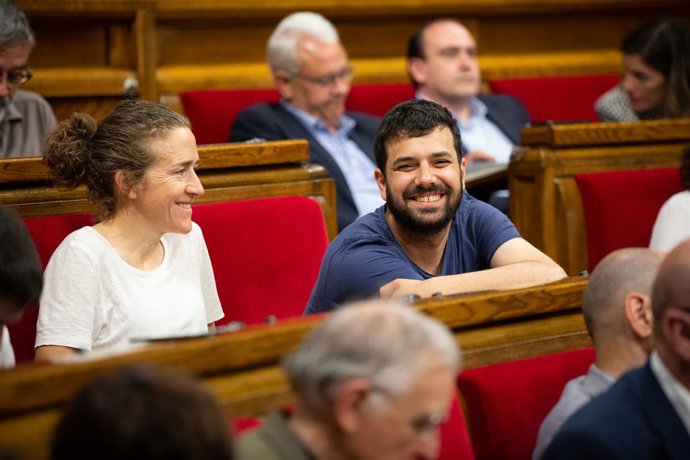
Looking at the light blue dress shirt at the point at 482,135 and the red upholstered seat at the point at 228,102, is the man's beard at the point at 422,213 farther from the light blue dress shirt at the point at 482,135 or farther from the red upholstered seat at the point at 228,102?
the light blue dress shirt at the point at 482,135

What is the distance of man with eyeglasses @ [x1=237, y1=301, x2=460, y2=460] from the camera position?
803mm

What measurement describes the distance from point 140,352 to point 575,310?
565mm

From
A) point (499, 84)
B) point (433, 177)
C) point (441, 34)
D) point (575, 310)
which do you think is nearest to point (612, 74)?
point (499, 84)

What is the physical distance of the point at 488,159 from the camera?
2504 millimetres

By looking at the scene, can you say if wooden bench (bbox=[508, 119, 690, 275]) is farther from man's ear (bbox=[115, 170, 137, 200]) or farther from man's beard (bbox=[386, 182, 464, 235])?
man's ear (bbox=[115, 170, 137, 200])

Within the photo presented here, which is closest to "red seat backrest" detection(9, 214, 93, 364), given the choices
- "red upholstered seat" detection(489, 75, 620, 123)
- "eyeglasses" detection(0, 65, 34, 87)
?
"eyeglasses" detection(0, 65, 34, 87)

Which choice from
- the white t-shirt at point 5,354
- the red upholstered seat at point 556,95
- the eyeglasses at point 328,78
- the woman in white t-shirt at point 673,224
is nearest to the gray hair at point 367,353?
the white t-shirt at point 5,354

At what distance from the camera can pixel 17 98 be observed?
2016mm

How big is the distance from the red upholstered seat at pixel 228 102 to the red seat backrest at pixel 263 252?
0.66 m

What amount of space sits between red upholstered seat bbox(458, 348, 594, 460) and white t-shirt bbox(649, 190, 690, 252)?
2.35ft

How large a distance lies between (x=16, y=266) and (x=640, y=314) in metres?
0.61

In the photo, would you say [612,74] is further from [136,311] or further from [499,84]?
[136,311]

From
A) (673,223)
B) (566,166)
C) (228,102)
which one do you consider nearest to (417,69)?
(228,102)

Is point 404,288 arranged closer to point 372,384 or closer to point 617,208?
point 372,384
